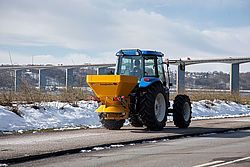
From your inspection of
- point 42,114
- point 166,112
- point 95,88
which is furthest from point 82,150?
point 42,114

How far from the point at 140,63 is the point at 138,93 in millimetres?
1356

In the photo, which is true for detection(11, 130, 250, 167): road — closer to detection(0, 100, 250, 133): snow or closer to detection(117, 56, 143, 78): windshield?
detection(117, 56, 143, 78): windshield

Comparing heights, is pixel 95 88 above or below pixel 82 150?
above

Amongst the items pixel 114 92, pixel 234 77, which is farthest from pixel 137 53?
pixel 234 77

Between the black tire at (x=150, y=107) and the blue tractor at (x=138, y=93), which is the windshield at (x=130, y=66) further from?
the black tire at (x=150, y=107)

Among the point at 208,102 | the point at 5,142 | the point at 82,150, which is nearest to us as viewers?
the point at 82,150

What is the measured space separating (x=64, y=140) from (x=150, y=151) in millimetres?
2697

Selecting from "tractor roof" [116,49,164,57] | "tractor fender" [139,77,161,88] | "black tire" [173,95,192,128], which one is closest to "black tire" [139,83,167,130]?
"tractor fender" [139,77,161,88]

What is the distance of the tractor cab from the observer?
1662 centimetres

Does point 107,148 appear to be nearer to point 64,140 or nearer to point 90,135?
point 64,140

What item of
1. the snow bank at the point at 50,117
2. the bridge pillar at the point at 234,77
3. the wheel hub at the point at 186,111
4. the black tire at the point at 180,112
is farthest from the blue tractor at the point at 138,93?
the bridge pillar at the point at 234,77

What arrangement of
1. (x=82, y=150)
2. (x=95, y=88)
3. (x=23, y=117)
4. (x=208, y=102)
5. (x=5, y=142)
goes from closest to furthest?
1. (x=82, y=150)
2. (x=5, y=142)
3. (x=95, y=88)
4. (x=23, y=117)
5. (x=208, y=102)

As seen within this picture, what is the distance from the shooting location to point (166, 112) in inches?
651

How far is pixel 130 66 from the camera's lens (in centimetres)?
1698
